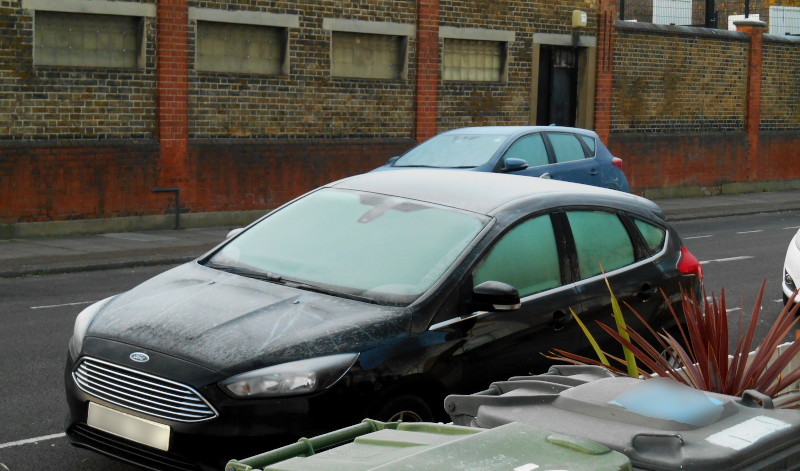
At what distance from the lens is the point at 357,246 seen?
6695 millimetres

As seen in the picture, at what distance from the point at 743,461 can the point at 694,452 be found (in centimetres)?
15

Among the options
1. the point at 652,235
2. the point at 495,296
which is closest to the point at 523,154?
the point at 652,235

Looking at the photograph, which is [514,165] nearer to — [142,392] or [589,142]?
[589,142]

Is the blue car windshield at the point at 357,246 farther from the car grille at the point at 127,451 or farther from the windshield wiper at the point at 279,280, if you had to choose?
the car grille at the point at 127,451

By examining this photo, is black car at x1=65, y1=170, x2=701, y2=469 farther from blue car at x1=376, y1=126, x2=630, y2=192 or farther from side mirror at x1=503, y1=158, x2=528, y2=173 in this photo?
blue car at x1=376, y1=126, x2=630, y2=192

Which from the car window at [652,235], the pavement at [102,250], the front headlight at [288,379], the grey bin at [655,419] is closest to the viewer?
the grey bin at [655,419]

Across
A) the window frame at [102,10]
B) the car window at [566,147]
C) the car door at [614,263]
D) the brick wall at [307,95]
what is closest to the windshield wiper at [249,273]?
the car door at [614,263]

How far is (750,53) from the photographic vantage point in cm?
3084

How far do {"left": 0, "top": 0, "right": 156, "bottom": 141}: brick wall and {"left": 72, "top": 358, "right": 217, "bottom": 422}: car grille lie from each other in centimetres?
1258

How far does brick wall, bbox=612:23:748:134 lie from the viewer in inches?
1095

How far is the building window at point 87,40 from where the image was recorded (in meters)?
18.0

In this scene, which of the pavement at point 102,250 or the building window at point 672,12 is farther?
the building window at point 672,12

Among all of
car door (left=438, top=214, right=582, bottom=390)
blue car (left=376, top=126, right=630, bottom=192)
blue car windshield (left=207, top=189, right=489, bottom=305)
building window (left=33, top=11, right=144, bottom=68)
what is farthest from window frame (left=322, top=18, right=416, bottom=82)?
car door (left=438, top=214, right=582, bottom=390)

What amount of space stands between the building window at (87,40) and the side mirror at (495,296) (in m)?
13.2
